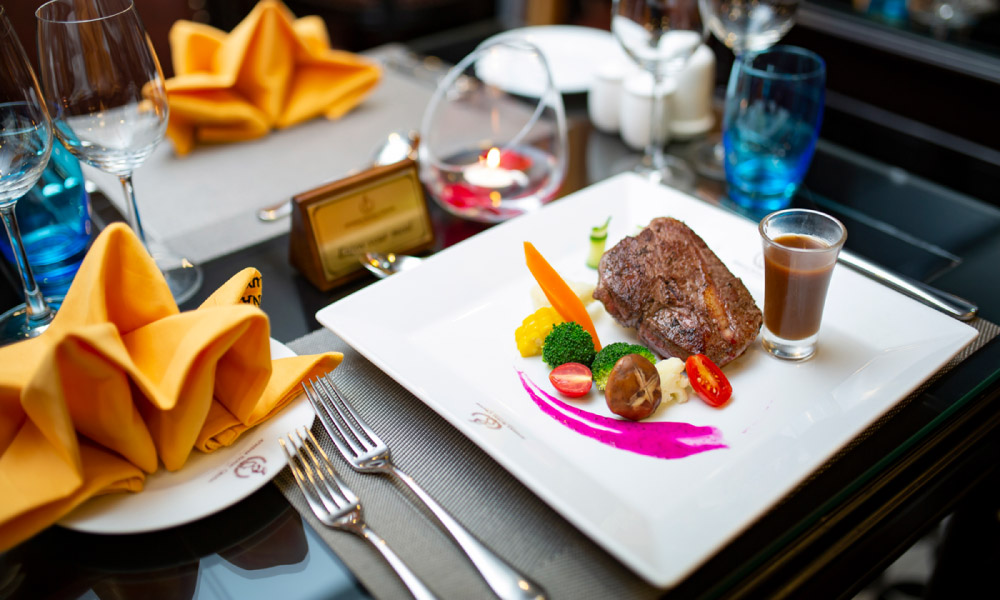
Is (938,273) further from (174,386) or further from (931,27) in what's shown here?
(931,27)

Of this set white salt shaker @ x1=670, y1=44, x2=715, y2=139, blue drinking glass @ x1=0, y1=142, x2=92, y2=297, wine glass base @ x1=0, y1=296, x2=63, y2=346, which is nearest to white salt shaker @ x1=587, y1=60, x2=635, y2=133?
white salt shaker @ x1=670, y1=44, x2=715, y2=139

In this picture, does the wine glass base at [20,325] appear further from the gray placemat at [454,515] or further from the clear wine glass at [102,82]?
the gray placemat at [454,515]

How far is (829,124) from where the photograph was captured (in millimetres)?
2432

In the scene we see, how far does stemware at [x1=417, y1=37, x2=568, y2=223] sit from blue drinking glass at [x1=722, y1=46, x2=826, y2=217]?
14.1 inches

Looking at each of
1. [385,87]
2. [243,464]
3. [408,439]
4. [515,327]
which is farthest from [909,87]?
[243,464]

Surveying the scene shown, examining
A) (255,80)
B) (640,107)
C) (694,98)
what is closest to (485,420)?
(640,107)

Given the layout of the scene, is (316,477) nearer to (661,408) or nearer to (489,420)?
(489,420)

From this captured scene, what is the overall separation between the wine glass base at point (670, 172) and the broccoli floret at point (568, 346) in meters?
0.67

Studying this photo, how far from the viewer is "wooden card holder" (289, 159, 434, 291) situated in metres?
1.32

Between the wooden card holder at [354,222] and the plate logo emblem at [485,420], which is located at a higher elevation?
the wooden card holder at [354,222]

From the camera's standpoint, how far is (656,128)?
5.62ft

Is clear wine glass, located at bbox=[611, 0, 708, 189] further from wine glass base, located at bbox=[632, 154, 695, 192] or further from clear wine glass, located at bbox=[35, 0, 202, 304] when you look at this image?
clear wine glass, located at bbox=[35, 0, 202, 304]

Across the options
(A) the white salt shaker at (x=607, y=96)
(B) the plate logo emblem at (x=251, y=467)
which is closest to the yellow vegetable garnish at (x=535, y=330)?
(B) the plate logo emblem at (x=251, y=467)

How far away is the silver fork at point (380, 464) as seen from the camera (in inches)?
32.0
